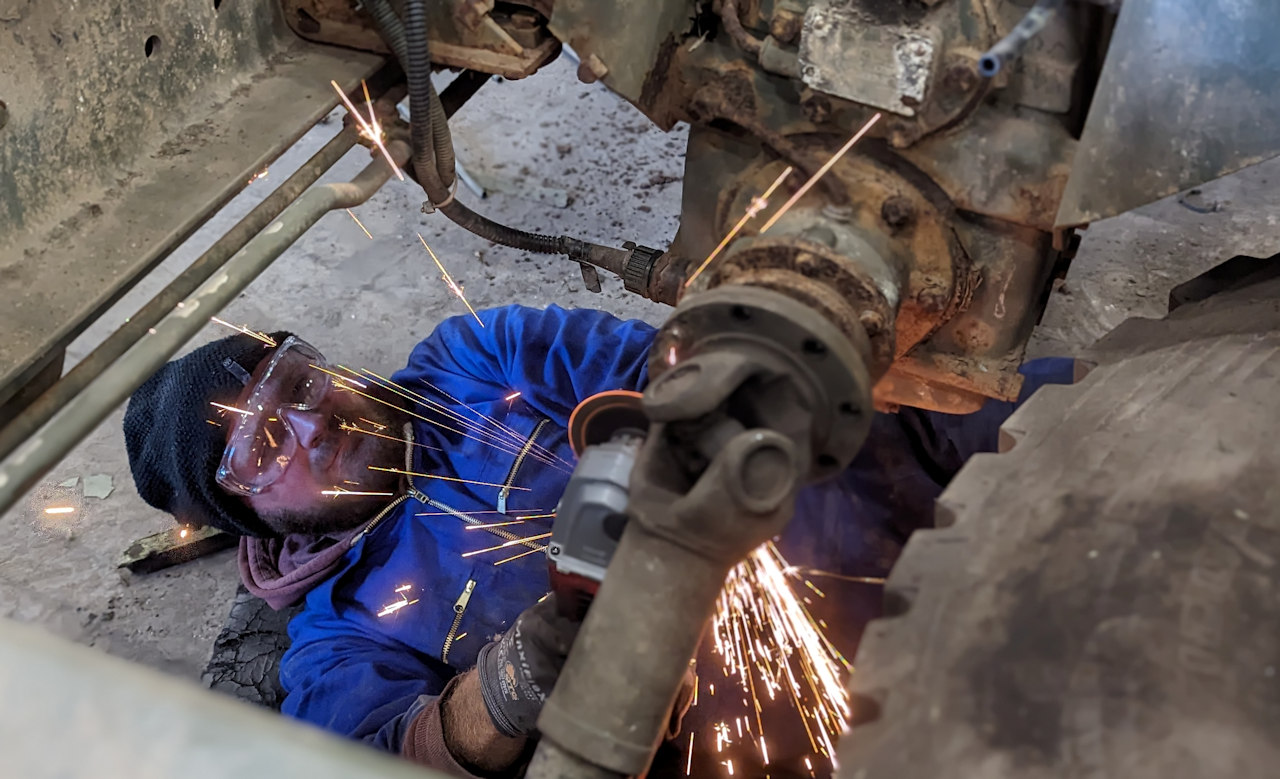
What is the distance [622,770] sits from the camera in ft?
2.69

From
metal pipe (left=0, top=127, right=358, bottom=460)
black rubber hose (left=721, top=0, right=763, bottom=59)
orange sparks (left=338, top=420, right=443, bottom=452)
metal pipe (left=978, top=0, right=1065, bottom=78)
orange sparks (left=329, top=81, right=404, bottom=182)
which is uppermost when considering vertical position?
metal pipe (left=978, top=0, right=1065, bottom=78)

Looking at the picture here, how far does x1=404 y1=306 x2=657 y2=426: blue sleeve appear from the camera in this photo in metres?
Result: 2.15

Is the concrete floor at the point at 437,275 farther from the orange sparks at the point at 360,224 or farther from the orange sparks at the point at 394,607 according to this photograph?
the orange sparks at the point at 394,607

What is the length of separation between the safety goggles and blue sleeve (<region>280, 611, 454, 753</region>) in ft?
1.16

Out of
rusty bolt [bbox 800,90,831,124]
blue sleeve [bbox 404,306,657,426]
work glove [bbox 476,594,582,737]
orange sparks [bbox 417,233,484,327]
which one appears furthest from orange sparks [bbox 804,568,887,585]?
orange sparks [bbox 417,233,484,327]

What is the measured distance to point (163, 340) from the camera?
3.17 ft

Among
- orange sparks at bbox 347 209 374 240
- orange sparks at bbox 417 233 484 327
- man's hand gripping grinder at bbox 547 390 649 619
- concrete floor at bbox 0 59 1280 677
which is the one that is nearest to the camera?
man's hand gripping grinder at bbox 547 390 649 619

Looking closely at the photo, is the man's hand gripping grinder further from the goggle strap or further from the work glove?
the goggle strap

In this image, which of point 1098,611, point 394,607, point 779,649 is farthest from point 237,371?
point 1098,611

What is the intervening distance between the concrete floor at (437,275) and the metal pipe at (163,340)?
1.63m

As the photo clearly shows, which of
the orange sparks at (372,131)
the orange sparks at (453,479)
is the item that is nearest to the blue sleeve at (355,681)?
the orange sparks at (453,479)

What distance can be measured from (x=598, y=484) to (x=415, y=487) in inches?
49.9

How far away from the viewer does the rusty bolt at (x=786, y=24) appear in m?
1.12

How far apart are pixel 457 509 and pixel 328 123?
6.79 ft
